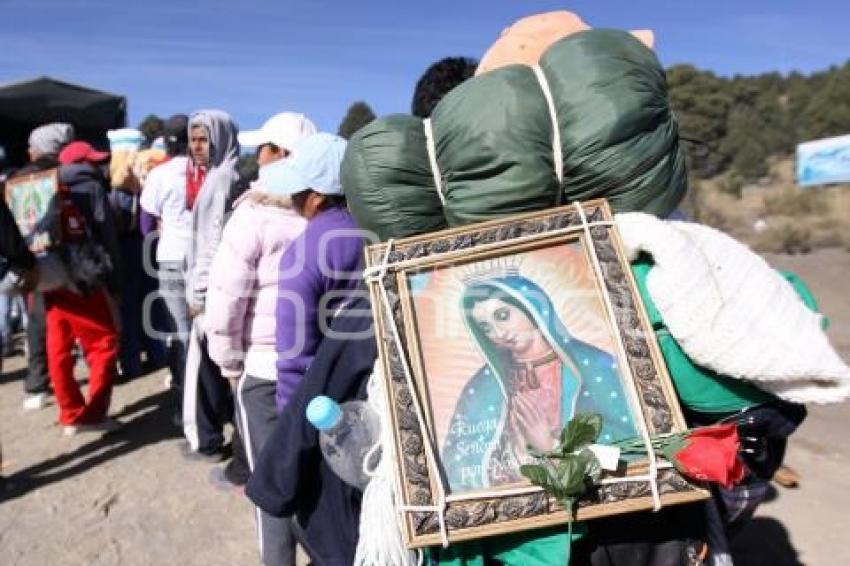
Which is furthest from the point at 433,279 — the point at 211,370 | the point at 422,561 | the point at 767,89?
the point at 767,89

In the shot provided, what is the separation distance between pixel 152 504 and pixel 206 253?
141 cm

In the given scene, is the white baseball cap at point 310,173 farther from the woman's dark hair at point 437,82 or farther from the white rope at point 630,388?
the white rope at point 630,388

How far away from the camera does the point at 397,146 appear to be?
140 cm

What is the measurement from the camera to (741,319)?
1.23 m

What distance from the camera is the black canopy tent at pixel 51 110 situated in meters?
9.73

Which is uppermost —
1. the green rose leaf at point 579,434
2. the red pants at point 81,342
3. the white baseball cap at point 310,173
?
the white baseball cap at point 310,173

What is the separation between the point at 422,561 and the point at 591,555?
31cm

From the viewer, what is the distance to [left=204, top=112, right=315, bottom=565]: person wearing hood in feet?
9.15

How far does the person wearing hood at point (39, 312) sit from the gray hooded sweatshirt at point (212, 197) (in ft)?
3.77

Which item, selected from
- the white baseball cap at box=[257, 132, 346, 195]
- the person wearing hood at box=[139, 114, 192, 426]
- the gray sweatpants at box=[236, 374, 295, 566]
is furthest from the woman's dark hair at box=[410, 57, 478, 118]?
the person wearing hood at box=[139, 114, 192, 426]

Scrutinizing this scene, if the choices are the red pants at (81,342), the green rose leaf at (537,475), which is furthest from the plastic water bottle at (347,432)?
the red pants at (81,342)

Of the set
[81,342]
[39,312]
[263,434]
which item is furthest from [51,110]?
[263,434]

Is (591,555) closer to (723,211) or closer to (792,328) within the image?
(792,328)

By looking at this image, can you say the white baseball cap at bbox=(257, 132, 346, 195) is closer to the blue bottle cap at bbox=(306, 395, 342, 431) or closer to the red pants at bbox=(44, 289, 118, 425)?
the blue bottle cap at bbox=(306, 395, 342, 431)
